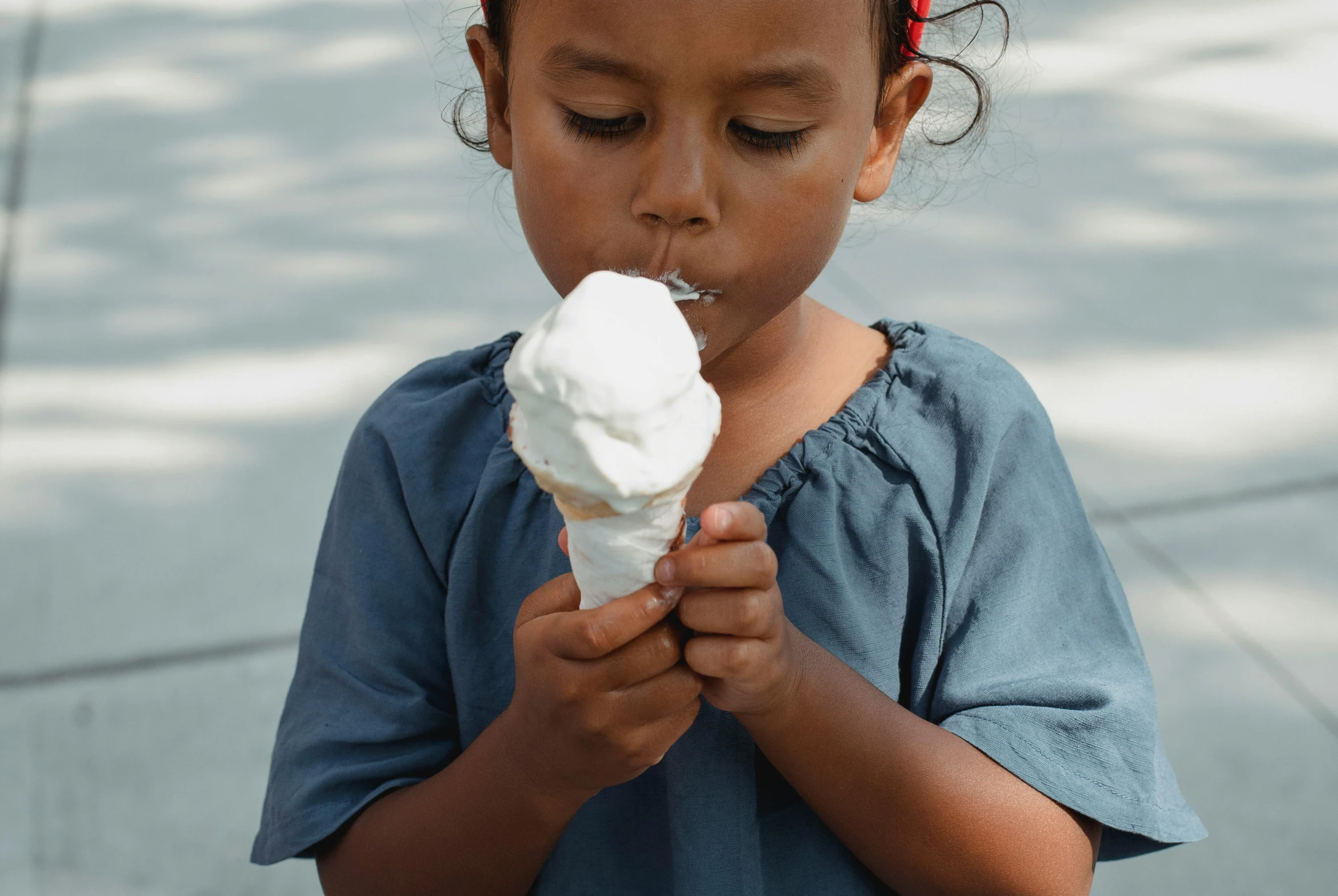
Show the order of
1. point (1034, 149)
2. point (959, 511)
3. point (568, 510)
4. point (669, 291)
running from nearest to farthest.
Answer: point (568, 510) → point (669, 291) → point (959, 511) → point (1034, 149)

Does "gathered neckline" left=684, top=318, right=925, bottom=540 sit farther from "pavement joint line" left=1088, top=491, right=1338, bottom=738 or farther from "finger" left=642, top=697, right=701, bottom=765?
"pavement joint line" left=1088, top=491, right=1338, bottom=738

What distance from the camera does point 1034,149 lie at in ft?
11.6

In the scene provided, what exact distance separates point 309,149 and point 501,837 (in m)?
2.92

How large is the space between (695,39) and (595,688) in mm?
461

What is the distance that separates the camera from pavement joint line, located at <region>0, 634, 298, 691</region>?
2.18 meters

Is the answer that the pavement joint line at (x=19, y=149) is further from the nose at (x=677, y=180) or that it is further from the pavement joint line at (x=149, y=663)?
the nose at (x=677, y=180)

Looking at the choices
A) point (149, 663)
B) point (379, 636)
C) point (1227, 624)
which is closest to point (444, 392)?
point (379, 636)

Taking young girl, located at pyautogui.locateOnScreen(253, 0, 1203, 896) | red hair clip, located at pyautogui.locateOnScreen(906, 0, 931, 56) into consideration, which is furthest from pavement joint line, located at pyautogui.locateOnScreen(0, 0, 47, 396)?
red hair clip, located at pyautogui.locateOnScreen(906, 0, 931, 56)

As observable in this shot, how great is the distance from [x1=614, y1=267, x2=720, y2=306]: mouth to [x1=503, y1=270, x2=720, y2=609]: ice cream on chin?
0.14 m

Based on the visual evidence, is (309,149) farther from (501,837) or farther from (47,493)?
(501,837)

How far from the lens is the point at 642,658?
0.98m

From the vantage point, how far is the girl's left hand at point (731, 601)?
924 millimetres

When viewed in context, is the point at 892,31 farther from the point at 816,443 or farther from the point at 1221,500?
the point at 1221,500

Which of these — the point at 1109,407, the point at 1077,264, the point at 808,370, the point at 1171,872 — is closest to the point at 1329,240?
the point at 1077,264
